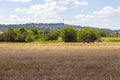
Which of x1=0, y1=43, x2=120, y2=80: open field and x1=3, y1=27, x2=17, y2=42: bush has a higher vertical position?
x1=0, y1=43, x2=120, y2=80: open field

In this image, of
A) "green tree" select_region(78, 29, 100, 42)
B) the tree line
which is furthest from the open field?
"green tree" select_region(78, 29, 100, 42)

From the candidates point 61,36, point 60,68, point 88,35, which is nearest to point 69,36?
point 61,36

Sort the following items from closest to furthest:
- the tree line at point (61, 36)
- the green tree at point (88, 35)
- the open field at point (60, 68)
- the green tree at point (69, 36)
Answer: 1. the open field at point (60, 68)
2. the tree line at point (61, 36)
3. the green tree at point (69, 36)
4. the green tree at point (88, 35)

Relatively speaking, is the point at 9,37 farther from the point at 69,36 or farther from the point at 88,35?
the point at 88,35

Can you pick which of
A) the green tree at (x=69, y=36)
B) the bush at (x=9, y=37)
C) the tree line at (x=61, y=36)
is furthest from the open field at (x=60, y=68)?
the green tree at (x=69, y=36)

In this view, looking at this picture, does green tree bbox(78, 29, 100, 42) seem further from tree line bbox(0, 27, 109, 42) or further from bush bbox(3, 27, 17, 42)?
bush bbox(3, 27, 17, 42)

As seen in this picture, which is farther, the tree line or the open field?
the tree line

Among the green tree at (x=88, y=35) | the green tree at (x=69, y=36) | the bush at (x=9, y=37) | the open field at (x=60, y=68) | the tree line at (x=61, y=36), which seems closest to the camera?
the open field at (x=60, y=68)

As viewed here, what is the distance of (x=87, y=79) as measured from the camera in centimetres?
1595

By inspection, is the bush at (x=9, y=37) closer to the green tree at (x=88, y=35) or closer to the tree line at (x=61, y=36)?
the tree line at (x=61, y=36)

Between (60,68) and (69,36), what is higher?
(60,68)

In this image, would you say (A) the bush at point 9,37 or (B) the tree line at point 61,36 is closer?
(A) the bush at point 9,37

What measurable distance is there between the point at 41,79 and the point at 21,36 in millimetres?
122419

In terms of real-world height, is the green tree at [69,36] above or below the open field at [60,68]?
below
